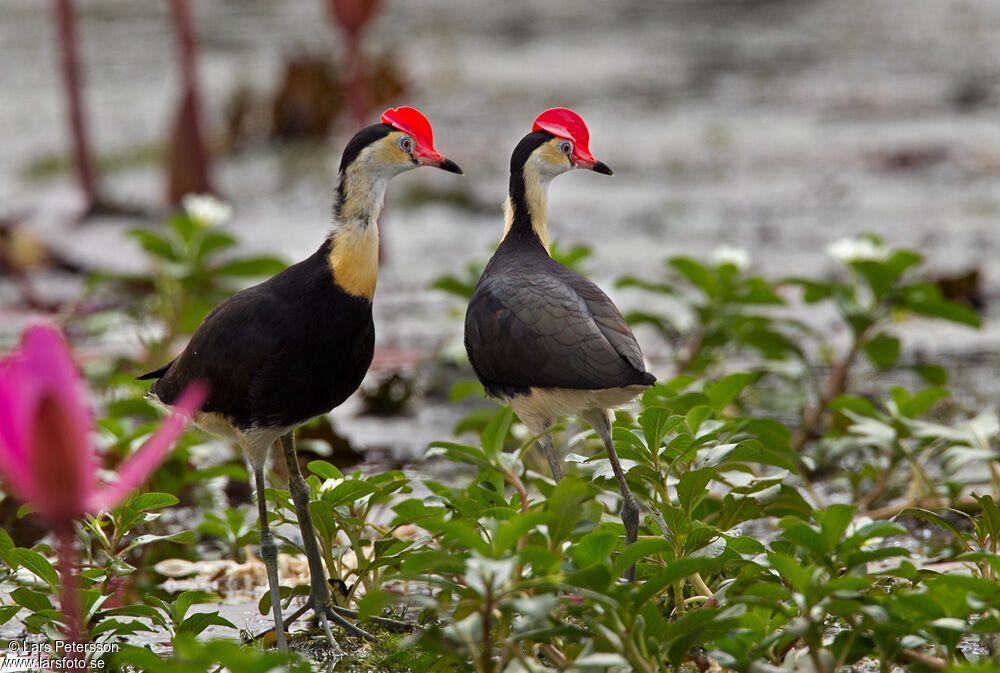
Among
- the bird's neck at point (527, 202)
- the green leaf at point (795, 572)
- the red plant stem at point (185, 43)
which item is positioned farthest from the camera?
the red plant stem at point (185, 43)

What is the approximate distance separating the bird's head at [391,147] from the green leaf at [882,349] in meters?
2.09

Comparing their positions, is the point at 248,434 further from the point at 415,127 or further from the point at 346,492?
the point at 415,127

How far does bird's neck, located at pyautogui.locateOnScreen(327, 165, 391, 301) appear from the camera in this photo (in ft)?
9.71

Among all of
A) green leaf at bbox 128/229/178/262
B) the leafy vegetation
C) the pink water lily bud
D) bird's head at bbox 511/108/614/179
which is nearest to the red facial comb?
bird's head at bbox 511/108/614/179

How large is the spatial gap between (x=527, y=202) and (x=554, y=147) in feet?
0.51

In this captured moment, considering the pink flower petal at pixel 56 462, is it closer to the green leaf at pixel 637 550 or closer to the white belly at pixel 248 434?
the green leaf at pixel 637 550

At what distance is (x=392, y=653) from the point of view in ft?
9.28

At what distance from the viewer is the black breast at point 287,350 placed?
2871 millimetres

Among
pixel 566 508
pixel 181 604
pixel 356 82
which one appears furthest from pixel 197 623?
pixel 356 82

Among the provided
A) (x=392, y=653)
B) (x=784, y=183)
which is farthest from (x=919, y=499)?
(x=784, y=183)

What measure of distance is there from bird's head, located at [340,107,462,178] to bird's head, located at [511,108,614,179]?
322mm

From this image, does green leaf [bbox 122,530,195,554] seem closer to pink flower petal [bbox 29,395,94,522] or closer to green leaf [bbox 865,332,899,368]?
pink flower petal [bbox 29,395,94,522]

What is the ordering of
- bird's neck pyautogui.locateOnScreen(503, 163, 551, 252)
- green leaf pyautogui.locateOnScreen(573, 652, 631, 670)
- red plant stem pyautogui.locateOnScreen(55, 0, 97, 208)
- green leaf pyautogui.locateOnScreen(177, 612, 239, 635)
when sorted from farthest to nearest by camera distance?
red plant stem pyautogui.locateOnScreen(55, 0, 97, 208) → bird's neck pyautogui.locateOnScreen(503, 163, 551, 252) → green leaf pyautogui.locateOnScreen(177, 612, 239, 635) → green leaf pyautogui.locateOnScreen(573, 652, 631, 670)

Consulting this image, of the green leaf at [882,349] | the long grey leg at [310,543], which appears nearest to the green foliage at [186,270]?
the long grey leg at [310,543]
